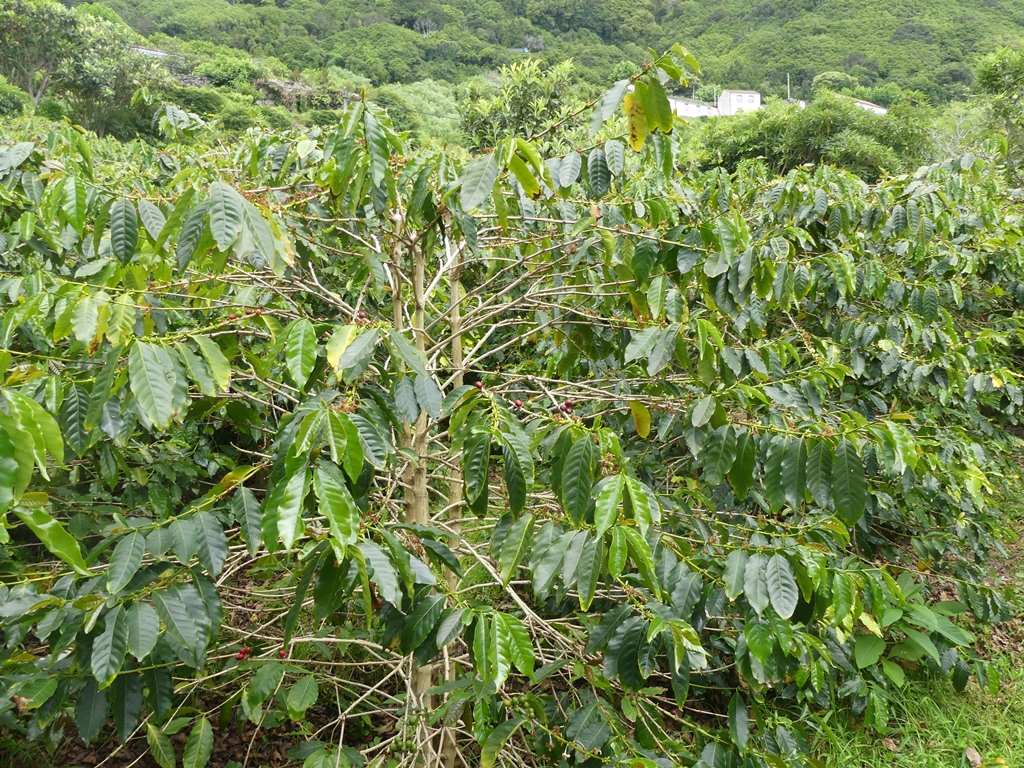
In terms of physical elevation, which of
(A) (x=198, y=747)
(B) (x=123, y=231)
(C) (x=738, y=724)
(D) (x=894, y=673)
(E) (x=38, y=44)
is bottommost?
(D) (x=894, y=673)

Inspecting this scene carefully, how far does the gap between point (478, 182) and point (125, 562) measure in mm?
941

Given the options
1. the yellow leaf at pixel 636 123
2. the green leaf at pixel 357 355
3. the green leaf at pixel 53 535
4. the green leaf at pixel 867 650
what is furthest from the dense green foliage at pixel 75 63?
the green leaf at pixel 53 535

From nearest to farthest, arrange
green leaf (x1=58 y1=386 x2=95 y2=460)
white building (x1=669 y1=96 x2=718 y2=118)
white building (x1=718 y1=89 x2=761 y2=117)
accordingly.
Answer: green leaf (x1=58 y1=386 x2=95 y2=460), white building (x1=718 y1=89 x2=761 y2=117), white building (x1=669 y1=96 x2=718 y2=118)

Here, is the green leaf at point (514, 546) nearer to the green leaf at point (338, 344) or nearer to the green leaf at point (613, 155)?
the green leaf at point (338, 344)

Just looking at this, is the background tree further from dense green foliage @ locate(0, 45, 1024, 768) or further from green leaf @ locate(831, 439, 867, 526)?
green leaf @ locate(831, 439, 867, 526)

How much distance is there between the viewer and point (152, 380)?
1.05 meters

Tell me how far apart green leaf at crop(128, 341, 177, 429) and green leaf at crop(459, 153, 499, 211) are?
610mm

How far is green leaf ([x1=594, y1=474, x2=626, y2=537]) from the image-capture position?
108 cm

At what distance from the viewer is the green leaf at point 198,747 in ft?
4.76

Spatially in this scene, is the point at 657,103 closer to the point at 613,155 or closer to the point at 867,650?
the point at 613,155

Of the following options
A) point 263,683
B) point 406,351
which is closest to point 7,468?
point 406,351

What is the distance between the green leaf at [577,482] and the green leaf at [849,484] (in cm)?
61

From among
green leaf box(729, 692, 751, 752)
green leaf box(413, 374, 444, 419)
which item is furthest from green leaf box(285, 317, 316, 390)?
green leaf box(729, 692, 751, 752)

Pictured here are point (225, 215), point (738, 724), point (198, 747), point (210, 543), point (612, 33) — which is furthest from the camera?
point (612, 33)
